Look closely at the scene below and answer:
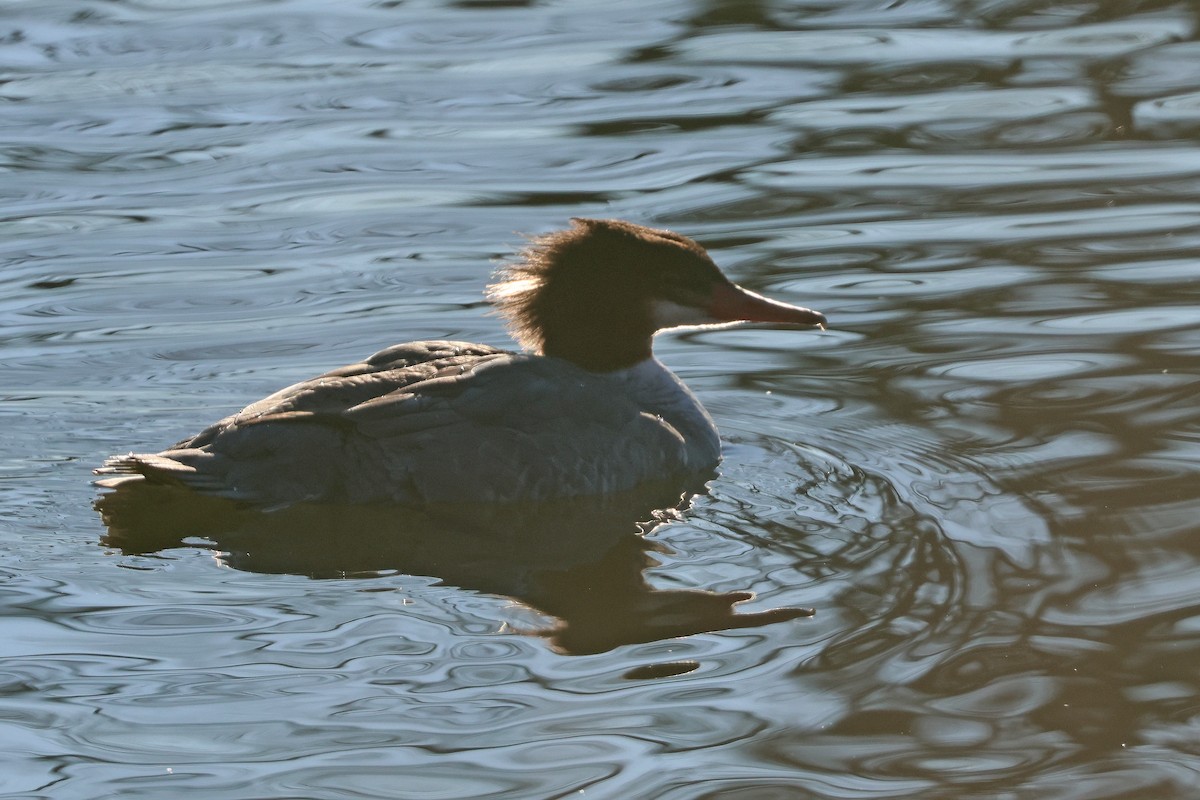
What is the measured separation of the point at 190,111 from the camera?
12.2m

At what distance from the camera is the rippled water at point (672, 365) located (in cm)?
475

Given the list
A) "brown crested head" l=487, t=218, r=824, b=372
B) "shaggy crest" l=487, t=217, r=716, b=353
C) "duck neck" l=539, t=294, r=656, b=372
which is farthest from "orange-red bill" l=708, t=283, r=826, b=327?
"duck neck" l=539, t=294, r=656, b=372

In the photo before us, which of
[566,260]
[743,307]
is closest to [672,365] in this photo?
[743,307]

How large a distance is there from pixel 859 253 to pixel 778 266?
0.46m

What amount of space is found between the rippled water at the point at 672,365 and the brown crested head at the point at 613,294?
1.79 ft

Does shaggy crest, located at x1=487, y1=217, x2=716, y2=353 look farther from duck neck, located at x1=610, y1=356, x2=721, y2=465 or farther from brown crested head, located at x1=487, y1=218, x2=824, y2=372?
duck neck, located at x1=610, y1=356, x2=721, y2=465

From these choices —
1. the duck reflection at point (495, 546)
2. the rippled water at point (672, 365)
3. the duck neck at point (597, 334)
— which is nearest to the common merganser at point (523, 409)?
the duck neck at point (597, 334)

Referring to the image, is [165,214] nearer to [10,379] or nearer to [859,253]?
[10,379]

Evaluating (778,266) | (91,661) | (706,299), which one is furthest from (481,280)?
(91,661)

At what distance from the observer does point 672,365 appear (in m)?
8.50

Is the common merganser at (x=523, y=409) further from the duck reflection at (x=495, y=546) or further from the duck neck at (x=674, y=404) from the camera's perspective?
the duck reflection at (x=495, y=546)

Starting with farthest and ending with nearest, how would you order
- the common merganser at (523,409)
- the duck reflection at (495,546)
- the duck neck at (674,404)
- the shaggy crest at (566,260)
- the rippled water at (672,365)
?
the shaggy crest at (566,260), the duck neck at (674,404), the common merganser at (523,409), the duck reflection at (495,546), the rippled water at (672,365)

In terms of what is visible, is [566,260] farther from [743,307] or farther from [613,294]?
[743,307]

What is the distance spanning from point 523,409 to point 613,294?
90 cm
